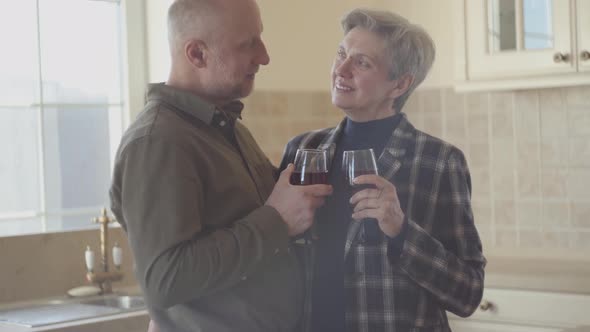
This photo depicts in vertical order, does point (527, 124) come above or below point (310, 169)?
above

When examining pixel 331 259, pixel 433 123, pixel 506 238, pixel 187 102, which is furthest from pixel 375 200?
pixel 433 123

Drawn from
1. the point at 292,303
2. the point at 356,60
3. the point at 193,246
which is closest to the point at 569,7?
the point at 356,60

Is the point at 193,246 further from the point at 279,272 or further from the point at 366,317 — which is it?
the point at 366,317

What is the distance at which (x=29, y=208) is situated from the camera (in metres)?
3.68

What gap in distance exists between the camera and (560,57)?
3.56 m

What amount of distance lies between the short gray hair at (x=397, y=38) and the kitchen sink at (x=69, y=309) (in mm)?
1268

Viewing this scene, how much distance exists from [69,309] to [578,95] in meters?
2.17

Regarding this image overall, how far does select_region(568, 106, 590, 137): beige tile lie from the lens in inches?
153

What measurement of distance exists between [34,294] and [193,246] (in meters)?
1.88

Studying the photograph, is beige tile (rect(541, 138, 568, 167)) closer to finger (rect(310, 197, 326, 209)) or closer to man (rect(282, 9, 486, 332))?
man (rect(282, 9, 486, 332))

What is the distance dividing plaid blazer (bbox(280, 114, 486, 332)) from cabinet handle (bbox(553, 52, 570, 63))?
150cm

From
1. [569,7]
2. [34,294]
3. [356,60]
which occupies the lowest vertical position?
[34,294]

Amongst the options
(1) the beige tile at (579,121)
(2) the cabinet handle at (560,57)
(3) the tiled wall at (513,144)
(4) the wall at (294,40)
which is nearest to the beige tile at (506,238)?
(3) the tiled wall at (513,144)

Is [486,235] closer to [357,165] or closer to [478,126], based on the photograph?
[478,126]
